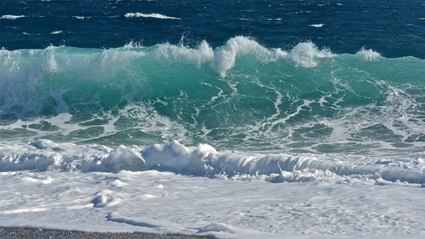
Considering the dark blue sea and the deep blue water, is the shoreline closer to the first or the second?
the dark blue sea

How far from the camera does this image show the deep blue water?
61.7 ft

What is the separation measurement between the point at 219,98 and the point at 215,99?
0.13 m

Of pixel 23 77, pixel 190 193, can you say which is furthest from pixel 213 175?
pixel 23 77

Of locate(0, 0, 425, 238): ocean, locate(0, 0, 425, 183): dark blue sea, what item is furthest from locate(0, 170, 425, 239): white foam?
locate(0, 0, 425, 183): dark blue sea

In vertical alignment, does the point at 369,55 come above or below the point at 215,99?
above

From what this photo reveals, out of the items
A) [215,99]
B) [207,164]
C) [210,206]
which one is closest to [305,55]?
[215,99]

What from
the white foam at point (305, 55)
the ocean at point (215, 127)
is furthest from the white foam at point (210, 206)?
the white foam at point (305, 55)

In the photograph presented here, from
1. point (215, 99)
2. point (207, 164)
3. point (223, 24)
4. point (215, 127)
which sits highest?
point (223, 24)

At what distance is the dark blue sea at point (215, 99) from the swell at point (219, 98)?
0.04m

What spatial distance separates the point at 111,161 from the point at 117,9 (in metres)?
21.5

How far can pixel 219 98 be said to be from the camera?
12719mm

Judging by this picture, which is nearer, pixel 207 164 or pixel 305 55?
pixel 207 164

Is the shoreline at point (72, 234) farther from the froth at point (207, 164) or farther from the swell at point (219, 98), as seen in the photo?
the swell at point (219, 98)

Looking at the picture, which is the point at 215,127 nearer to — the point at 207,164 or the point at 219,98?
the point at 219,98
